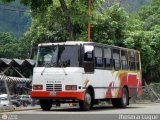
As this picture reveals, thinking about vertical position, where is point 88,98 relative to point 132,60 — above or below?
below

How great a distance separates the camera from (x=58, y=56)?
23.1 m

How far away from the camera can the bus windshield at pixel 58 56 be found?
22859mm

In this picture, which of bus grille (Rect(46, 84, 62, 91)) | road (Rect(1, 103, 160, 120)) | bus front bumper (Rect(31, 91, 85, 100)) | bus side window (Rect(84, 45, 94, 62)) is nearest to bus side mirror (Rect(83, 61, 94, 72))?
bus side window (Rect(84, 45, 94, 62))

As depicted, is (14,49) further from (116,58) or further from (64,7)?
(116,58)

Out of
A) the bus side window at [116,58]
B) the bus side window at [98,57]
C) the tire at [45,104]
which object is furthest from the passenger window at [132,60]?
the tire at [45,104]

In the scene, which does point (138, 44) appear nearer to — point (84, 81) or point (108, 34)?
point (108, 34)

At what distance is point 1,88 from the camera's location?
28.7m

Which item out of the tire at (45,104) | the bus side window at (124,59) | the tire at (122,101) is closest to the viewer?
the tire at (45,104)

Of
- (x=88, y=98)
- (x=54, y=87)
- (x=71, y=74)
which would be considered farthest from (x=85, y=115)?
(x=88, y=98)

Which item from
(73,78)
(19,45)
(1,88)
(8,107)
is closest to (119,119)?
(73,78)

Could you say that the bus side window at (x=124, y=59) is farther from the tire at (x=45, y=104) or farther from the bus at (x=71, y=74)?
the tire at (x=45, y=104)

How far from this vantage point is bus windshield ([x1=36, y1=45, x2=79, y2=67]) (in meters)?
22.9

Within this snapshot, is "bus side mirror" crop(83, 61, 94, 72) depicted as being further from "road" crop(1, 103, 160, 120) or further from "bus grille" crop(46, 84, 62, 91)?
"road" crop(1, 103, 160, 120)

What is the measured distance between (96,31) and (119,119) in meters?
25.0
